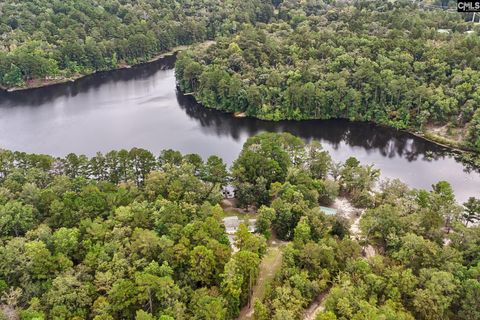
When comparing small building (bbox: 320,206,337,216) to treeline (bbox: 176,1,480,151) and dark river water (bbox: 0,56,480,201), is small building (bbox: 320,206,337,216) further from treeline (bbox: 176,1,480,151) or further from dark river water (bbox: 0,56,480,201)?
treeline (bbox: 176,1,480,151)

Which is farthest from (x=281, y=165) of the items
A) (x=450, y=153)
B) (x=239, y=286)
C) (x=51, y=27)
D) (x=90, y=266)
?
(x=51, y=27)

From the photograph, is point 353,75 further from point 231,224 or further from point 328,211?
point 231,224

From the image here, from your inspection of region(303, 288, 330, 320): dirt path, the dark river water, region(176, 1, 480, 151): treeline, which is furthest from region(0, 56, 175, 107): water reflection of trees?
region(303, 288, 330, 320): dirt path

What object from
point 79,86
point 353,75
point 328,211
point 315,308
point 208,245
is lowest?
point 315,308

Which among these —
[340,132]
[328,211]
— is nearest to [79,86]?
[340,132]

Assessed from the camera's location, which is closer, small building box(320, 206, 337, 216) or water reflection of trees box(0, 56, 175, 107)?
small building box(320, 206, 337, 216)

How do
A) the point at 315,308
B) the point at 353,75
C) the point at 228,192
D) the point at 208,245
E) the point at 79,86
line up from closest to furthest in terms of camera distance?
1. the point at 315,308
2. the point at 208,245
3. the point at 228,192
4. the point at 353,75
5. the point at 79,86

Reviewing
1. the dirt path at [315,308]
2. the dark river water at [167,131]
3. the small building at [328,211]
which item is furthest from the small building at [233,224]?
the dark river water at [167,131]

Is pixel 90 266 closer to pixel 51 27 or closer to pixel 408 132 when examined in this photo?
pixel 408 132
